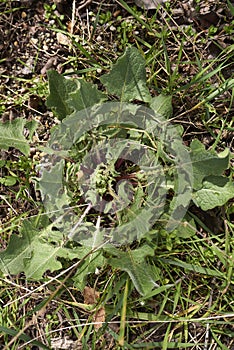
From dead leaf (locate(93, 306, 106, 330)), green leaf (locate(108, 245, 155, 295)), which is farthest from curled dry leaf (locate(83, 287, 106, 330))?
green leaf (locate(108, 245, 155, 295))

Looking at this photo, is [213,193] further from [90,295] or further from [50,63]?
[50,63]

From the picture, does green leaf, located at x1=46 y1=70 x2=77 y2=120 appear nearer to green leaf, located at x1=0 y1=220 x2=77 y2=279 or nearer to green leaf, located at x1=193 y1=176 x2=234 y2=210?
green leaf, located at x1=0 y1=220 x2=77 y2=279

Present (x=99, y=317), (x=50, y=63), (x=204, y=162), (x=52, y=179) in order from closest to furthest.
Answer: (x=204, y=162)
(x=52, y=179)
(x=99, y=317)
(x=50, y=63)

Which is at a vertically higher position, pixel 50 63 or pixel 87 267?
pixel 50 63

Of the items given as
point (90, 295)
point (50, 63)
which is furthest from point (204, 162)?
point (50, 63)

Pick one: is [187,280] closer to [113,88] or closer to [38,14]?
[113,88]

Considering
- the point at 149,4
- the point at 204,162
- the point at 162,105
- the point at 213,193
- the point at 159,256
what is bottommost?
the point at 159,256

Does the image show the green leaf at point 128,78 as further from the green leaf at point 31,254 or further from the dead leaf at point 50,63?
the green leaf at point 31,254
